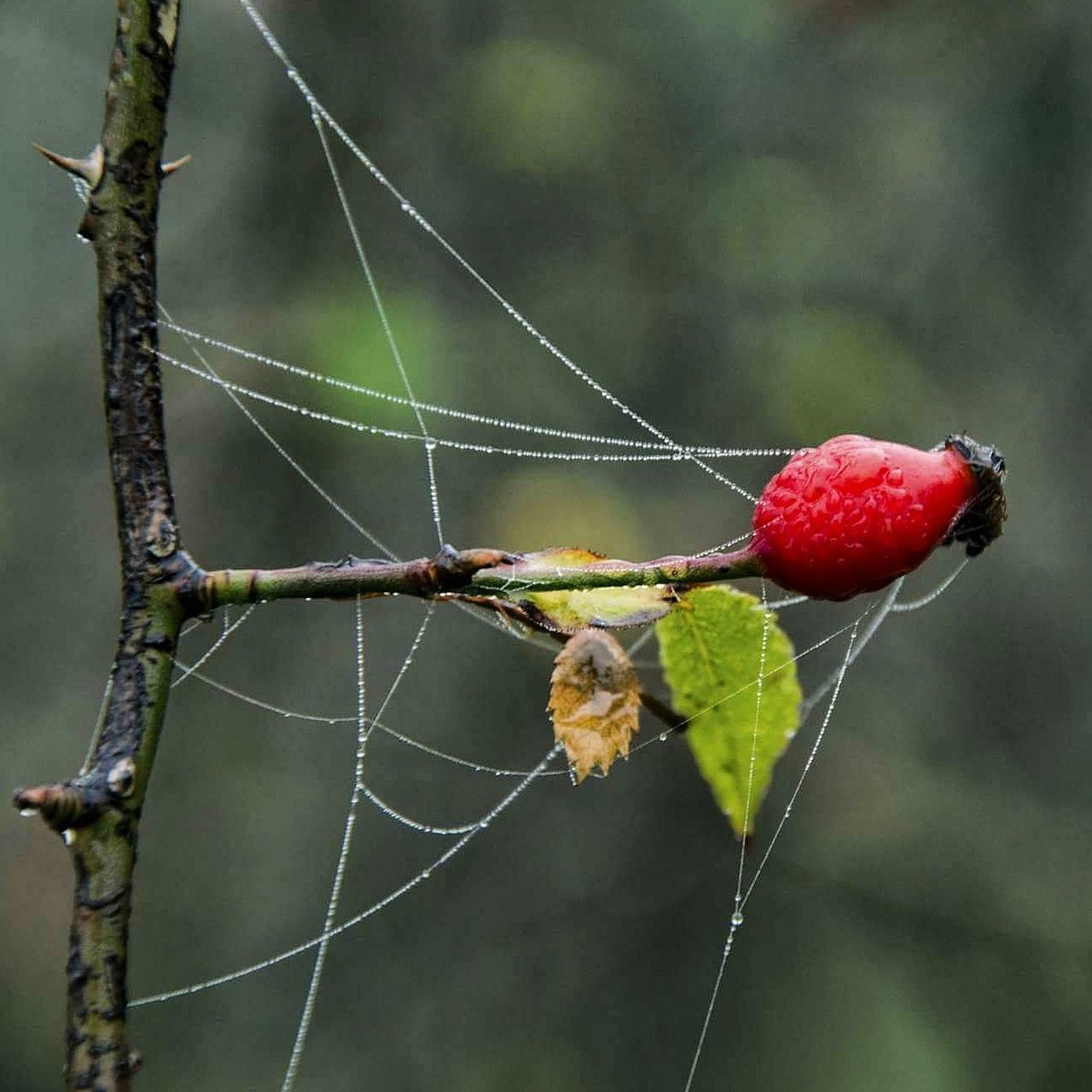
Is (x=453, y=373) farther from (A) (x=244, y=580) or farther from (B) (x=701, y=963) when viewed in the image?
(A) (x=244, y=580)

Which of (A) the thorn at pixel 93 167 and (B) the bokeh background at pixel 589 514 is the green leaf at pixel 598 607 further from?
(B) the bokeh background at pixel 589 514

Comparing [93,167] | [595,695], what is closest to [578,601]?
[595,695]

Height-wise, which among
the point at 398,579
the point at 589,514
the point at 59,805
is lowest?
the point at 59,805

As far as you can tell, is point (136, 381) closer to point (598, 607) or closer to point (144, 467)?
point (144, 467)

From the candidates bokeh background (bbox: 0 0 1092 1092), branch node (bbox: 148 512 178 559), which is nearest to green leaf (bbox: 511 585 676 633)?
branch node (bbox: 148 512 178 559)

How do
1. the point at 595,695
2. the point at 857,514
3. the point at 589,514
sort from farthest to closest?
the point at 589,514 → the point at 595,695 → the point at 857,514

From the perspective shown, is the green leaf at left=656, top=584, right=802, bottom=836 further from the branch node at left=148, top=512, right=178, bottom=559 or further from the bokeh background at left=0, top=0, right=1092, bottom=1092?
the bokeh background at left=0, top=0, right=1092, bottom=1092

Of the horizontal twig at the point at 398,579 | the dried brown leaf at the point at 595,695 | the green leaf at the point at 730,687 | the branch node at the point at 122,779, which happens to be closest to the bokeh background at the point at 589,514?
the green leaf at the point at 730,687
